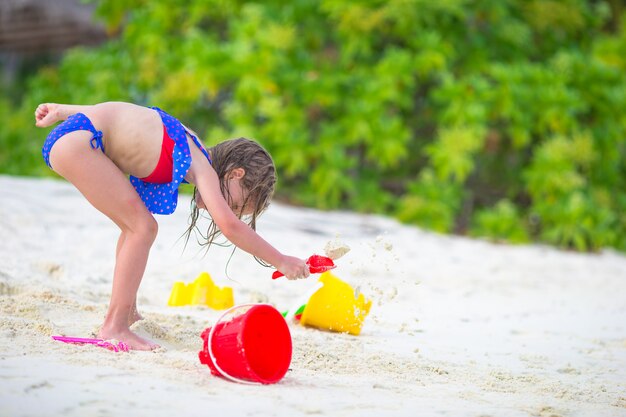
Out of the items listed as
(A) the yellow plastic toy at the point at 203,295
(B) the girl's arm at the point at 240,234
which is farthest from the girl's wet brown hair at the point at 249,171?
(A) the yellow plastic toy at the point at 203,295

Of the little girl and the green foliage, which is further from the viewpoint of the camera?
the green foliage

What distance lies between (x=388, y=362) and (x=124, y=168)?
39.9 inches

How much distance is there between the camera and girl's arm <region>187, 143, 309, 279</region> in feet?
7.33

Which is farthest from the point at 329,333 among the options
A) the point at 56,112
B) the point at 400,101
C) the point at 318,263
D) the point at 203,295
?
the point at 400,101

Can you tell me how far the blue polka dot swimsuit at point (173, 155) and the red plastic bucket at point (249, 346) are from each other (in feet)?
1.56

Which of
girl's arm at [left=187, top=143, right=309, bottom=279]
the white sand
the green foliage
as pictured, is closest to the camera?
the white sand

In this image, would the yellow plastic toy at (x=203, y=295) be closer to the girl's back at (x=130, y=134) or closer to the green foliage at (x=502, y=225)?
the girl's back at (x=130, y=134)

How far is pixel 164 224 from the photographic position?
15.5 ft

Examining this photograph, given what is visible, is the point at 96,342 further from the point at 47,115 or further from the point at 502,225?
the point at 502,225

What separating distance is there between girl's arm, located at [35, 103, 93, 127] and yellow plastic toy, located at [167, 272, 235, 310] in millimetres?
928

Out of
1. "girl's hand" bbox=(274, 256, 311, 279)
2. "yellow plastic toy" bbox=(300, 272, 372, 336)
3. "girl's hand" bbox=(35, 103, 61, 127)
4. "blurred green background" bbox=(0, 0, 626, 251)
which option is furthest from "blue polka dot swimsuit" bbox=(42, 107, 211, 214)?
"blurred green background" bbox=(0, 0, 626, 251)

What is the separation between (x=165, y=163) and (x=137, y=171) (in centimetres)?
11

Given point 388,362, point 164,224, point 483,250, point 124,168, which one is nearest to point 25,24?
point 164,224

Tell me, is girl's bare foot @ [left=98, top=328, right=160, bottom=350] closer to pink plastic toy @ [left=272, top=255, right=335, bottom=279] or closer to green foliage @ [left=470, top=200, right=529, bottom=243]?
pink plastic toy @ [left=272, top=255, right=335, bottom=279]
